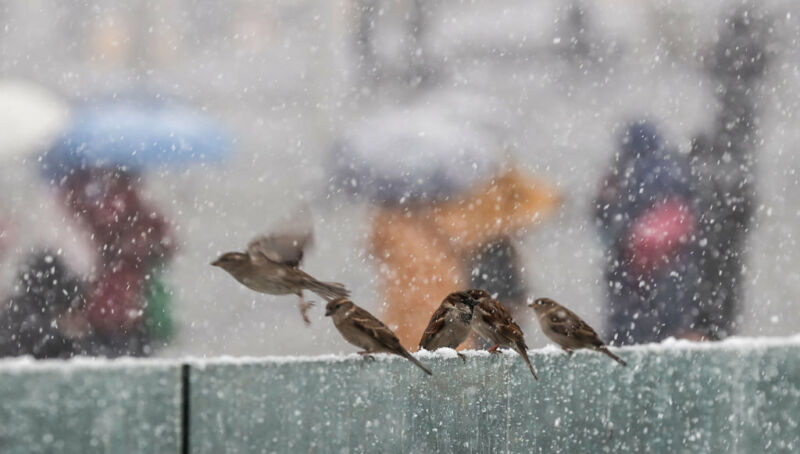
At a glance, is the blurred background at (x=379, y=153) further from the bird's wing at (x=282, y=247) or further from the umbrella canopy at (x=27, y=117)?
the bird's wing at (x=282, y=247)

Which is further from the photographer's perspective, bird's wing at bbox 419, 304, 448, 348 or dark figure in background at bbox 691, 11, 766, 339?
dark figure in background at bbox 691, 11, 766, 339

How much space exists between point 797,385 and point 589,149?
5.05 meters

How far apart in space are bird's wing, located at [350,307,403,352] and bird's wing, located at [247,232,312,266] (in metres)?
0.42

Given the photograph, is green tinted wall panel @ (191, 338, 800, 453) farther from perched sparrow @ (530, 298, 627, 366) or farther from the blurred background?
the blurred background

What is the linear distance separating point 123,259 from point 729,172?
3.79 metres

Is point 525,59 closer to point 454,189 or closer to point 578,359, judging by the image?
point 454,189

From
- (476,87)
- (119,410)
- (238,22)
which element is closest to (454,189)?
(476,87)

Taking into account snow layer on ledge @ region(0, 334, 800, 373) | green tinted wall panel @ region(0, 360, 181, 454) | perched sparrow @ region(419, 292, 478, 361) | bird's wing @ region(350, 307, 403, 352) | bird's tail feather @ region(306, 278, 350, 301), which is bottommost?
green tinted wall panel @ region(0, 360, 181, 454)

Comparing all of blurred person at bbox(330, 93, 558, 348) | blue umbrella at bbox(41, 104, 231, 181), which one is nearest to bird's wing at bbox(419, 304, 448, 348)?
blurred person at bbox(330, 93, 558, 348)

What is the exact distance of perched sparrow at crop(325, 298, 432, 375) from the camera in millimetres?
2652

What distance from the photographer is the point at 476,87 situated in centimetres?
808

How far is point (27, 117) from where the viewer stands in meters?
7.84

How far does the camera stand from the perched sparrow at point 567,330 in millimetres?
2914

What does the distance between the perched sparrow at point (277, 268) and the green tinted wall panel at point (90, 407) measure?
3.29 ft
